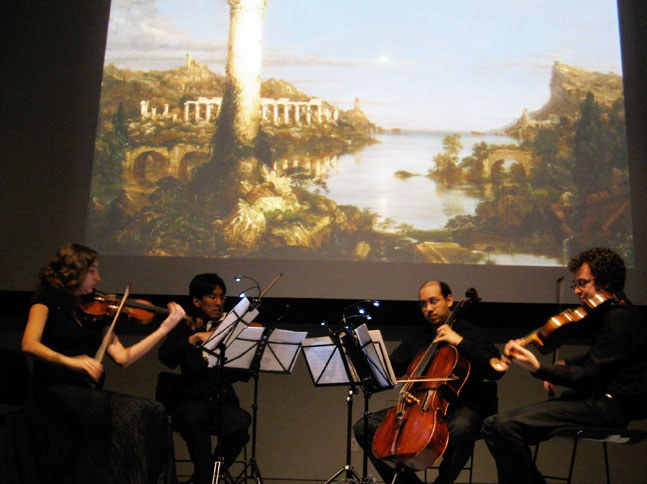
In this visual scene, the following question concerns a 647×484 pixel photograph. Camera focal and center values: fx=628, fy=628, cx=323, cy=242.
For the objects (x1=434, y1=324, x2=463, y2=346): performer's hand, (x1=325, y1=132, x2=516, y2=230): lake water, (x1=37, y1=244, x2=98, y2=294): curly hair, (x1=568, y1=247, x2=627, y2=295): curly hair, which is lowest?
(x1=434, y1=324, x2=463, y2=346): performer's hand

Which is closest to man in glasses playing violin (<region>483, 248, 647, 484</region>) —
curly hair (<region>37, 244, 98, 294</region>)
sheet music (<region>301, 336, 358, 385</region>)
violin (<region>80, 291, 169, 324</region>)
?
sheet music (<region>301, 336, 358, 385</region>)

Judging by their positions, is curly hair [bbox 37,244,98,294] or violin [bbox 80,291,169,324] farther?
violin [bbox 80,291,169,324]

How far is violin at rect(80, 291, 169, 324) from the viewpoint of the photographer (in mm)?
2967

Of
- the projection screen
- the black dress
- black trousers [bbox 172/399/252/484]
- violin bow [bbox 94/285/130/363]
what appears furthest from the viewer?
the projection screen

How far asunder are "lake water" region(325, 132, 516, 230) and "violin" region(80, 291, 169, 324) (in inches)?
59.9

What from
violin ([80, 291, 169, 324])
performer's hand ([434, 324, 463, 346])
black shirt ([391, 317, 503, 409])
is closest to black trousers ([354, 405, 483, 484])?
black shirt ([391, 317, 503, 409])

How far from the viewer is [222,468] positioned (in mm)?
3066

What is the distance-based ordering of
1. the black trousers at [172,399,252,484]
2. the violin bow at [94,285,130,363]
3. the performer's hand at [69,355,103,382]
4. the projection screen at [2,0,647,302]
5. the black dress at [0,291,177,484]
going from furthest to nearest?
the projection screen at [2,0,647,302] → the black trousers at [172,399,252,484] → the violin bow at [94,285,130,363] → the performer's hand at [69,355,103,382] → the black dress at [0,291,177,484]

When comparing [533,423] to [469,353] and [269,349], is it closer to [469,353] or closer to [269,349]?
[469,353]

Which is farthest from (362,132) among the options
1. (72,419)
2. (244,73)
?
(72,419)

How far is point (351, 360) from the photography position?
10.1ft

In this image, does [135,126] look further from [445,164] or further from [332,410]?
[332,410]

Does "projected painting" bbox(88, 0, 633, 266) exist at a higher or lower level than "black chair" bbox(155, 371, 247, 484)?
higher

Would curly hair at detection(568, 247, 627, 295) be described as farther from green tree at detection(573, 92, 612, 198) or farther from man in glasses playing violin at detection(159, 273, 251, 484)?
man in glasses playing violin at detection(159, 273, 251, 484)
